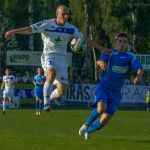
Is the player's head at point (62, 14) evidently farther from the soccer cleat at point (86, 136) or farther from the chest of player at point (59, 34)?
the soccer cleat at point (86, 136)

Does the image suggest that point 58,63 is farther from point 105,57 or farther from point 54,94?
point 105,57

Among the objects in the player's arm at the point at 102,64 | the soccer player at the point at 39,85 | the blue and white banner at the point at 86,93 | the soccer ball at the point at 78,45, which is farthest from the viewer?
the blue and white banner at the point at 86,93

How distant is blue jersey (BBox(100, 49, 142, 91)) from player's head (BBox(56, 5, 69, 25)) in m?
2.12

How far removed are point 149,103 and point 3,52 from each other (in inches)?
1278

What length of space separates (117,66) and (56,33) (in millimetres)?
2688

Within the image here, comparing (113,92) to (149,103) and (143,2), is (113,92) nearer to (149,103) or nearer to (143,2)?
(149,103)

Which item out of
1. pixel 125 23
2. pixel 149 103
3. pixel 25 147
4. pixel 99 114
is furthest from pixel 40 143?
pixel 125 23

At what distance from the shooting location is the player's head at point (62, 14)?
16516 millimetres

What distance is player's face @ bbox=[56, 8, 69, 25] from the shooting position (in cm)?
1653

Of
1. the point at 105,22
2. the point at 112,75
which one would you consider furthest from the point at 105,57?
the point at 105,22

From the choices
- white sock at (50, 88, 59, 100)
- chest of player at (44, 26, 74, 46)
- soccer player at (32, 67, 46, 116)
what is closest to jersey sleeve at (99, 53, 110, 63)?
chest of player at (44, 26, 74, 46)

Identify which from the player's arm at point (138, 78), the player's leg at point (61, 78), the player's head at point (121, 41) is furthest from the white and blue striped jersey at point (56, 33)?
the player's arm at point (138, 78)

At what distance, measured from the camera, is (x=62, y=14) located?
16656 millimetres

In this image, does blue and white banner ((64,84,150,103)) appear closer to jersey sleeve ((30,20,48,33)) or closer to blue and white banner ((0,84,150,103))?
blue and white banner ((0,84,150,103))
